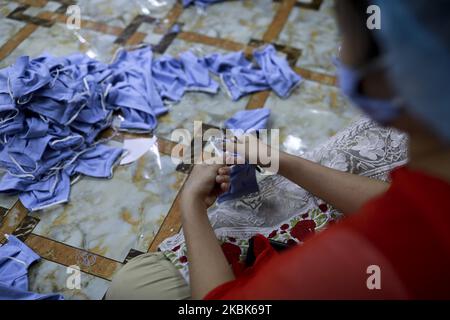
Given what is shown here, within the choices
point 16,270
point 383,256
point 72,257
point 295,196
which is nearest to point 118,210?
point 72,257

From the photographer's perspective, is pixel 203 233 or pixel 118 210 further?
pixel 118 210

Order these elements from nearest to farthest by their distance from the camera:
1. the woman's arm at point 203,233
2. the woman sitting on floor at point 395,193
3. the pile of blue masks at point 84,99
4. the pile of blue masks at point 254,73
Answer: the woman sitting on floor at point 395,193 < the woman's arm at point 203,233 < the pile of blue masks at point 84,99 < the pile of blue masks at point 254,73

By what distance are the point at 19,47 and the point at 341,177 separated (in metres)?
1.66

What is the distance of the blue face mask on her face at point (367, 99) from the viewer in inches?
18.6

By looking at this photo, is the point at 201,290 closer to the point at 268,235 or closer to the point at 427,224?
the point at 268,235

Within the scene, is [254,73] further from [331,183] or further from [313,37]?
[331,183]

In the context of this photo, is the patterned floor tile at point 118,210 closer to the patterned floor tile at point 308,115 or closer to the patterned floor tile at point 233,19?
the patterned floor tile at point 308,115

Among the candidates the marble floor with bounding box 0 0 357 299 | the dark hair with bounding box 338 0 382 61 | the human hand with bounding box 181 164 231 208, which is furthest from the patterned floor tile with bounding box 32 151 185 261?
the dark hair with bounding box 338 0 382 61

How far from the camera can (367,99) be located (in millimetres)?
504

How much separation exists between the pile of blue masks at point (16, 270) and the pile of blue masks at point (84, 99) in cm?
16

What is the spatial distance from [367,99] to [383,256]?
202 millimetres

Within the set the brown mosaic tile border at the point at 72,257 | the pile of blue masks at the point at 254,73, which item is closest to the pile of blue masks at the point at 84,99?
the pile of blue masks at the point at 254,73
